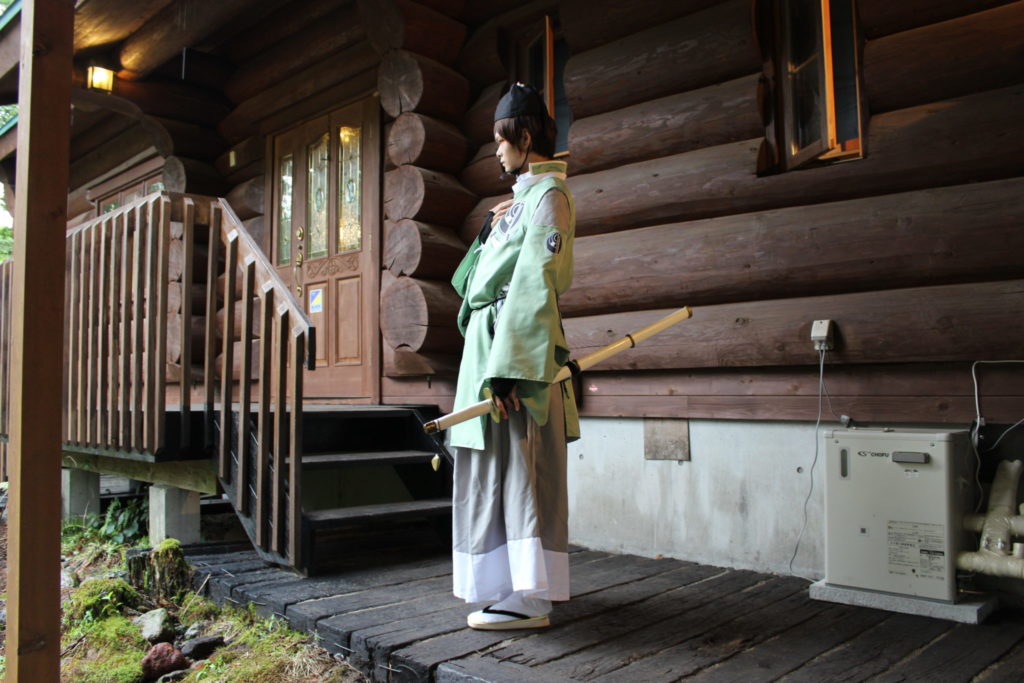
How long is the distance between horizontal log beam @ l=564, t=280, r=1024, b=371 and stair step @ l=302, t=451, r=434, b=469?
1.14 meters

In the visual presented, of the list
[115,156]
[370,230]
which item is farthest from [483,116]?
[115,156]

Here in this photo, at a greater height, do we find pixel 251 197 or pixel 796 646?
pixel 251 197

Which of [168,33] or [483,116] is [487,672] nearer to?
[483,116]

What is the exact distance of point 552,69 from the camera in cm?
488

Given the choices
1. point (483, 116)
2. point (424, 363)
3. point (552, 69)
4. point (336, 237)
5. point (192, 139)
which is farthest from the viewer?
point (192, 139)

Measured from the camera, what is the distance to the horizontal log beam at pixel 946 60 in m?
3.04

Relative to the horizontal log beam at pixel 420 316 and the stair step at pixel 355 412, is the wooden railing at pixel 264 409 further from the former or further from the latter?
the horizontal log beam at pixel 420 316

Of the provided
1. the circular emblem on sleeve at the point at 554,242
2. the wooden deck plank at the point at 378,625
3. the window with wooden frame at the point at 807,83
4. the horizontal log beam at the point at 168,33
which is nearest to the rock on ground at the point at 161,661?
the wooden deck plank at the point at 378,625

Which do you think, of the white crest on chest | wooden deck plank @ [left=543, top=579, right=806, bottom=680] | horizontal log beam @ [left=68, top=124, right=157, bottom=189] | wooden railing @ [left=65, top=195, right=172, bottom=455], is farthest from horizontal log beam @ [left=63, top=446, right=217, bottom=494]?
horizontal log beam @ [left=68, top=124, right=157, bottom=189]

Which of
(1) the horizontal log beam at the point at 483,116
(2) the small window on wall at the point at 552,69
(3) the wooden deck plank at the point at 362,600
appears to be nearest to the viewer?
(3) the wooden deck plank at the point at 362,600

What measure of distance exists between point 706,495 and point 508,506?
1.53m

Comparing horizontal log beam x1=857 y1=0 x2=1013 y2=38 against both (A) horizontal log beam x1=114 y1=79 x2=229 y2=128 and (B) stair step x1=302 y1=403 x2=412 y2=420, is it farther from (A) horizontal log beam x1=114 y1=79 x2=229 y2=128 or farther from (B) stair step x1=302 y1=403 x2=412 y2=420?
(A) horizontal log beam x1=114 y1=79 x2=229 y2=128

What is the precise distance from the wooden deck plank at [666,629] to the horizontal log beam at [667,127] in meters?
2.08

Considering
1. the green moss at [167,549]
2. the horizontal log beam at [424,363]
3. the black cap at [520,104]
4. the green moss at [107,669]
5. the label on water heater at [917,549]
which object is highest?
the black cap at [520,104]
